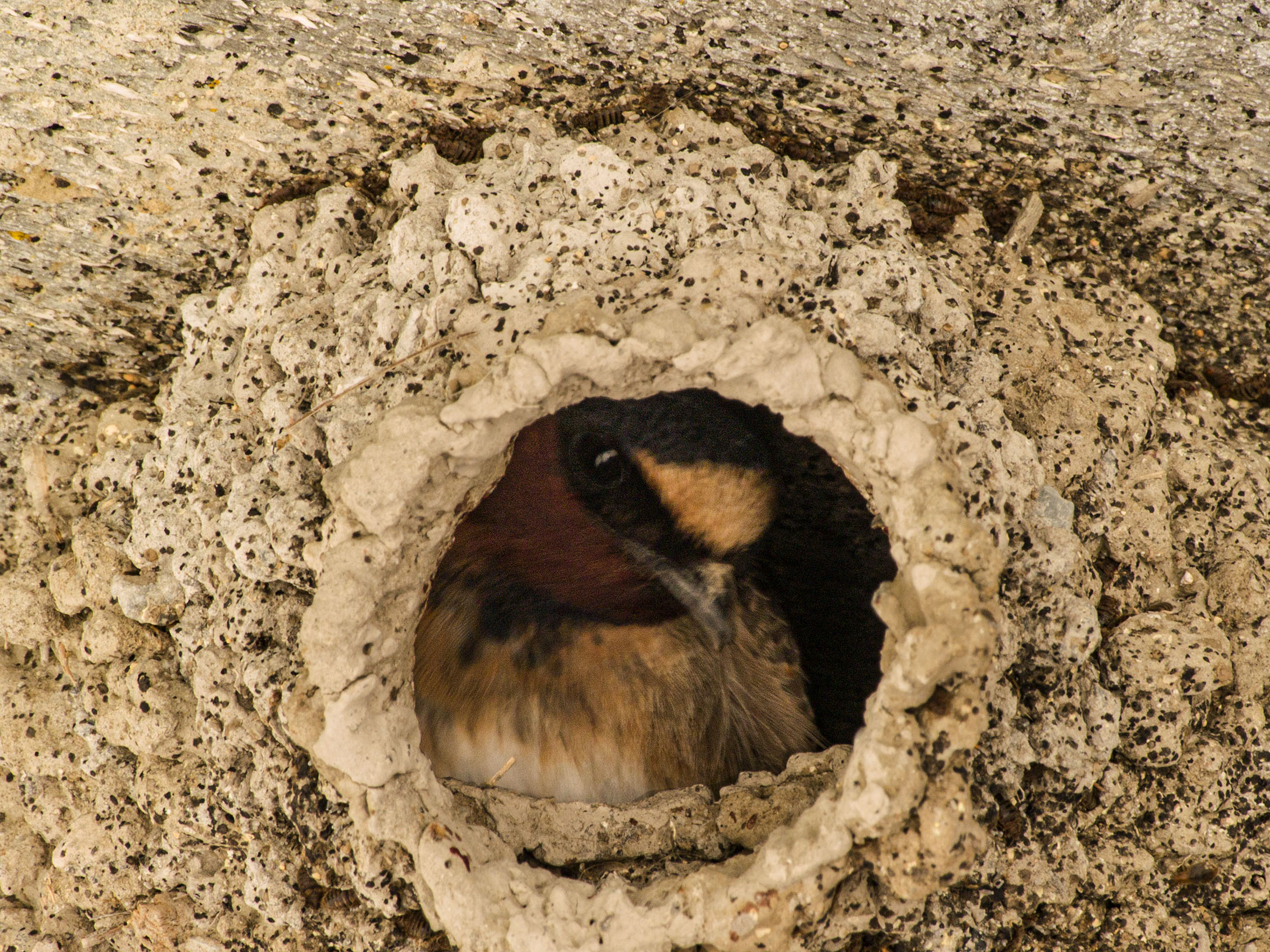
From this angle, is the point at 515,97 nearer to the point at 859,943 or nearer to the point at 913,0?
the point at 913,0

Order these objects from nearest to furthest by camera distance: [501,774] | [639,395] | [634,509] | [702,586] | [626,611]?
[639,395] < [501,774] < [634,509] < [702,586] < [626,611]

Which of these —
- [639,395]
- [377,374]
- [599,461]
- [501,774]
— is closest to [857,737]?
[639,395]

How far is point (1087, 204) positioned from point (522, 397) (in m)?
1.32

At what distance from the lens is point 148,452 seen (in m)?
2.19

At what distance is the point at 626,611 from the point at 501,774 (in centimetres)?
70

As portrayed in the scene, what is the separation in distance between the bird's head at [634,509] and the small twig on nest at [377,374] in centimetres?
39

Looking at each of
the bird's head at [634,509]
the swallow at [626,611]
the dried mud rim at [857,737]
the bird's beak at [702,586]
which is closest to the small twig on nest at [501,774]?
the swallow at [626,611]

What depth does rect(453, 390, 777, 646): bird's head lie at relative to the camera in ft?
6.97

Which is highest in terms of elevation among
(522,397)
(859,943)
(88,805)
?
(522,397)

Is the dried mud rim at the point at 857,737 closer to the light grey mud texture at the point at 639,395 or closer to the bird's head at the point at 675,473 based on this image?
Result: the light grey mud texture at the point at 639,395

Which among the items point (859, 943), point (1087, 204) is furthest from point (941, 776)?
point (1087, 204)

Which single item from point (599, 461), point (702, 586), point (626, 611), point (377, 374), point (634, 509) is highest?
point (377, 374)

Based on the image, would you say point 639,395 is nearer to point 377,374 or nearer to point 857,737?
point 377,374

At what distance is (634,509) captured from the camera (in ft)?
7.48
